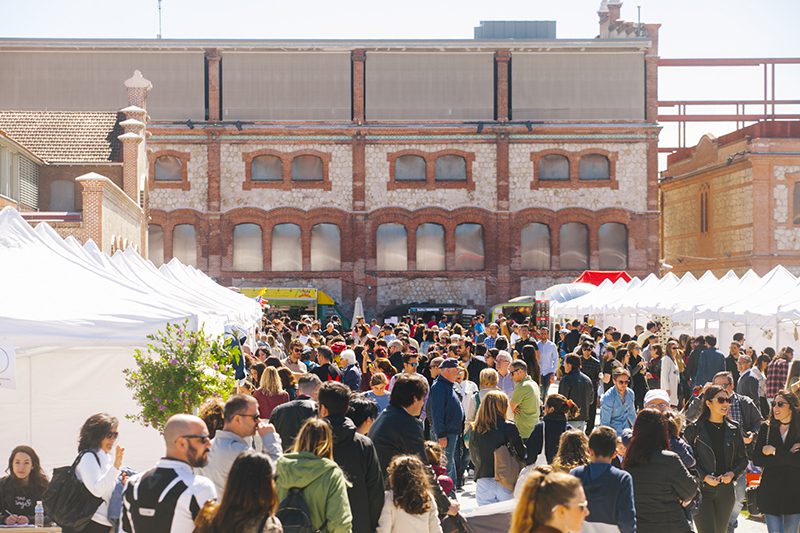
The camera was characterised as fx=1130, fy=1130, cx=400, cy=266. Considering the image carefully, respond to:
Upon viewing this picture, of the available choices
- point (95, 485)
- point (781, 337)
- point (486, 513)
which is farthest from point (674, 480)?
point (781, 337)

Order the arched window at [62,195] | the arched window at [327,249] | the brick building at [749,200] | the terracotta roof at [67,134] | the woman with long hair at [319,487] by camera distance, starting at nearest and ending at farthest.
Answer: the woman with long hair at [319,487] < the arched window at [62,195] < the terracotta roof at [67,134] < the brick building at [749,200] < the arched window at [327,249]

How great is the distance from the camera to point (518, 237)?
156 feet

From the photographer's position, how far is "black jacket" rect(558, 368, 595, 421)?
46.6 feet

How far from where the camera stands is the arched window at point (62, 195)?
34.3 meters

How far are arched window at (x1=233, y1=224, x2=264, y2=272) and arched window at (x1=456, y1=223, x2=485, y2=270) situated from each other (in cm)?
830

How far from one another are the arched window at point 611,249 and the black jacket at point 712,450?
128ft

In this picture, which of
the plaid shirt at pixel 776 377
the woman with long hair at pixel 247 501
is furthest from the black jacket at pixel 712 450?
the plaid shirt at pixel 776 377

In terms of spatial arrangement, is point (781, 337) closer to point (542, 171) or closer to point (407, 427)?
point (407, 427)

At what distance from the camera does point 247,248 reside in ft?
156

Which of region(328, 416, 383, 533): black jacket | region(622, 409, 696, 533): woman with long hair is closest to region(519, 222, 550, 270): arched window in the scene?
region(622, 409, 696, 533): woman with long hair

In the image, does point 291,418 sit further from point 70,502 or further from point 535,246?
point 535,246

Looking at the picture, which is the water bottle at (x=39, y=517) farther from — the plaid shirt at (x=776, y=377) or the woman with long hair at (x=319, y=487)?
the plaid shirt at (x=776, y=377)

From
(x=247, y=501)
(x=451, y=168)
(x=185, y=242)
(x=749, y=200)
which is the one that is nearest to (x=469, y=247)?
(x=451, y=168)

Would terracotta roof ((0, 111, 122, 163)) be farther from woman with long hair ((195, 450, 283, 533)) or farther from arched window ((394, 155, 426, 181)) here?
woman with long hair ((195, 450, 283, 533))
